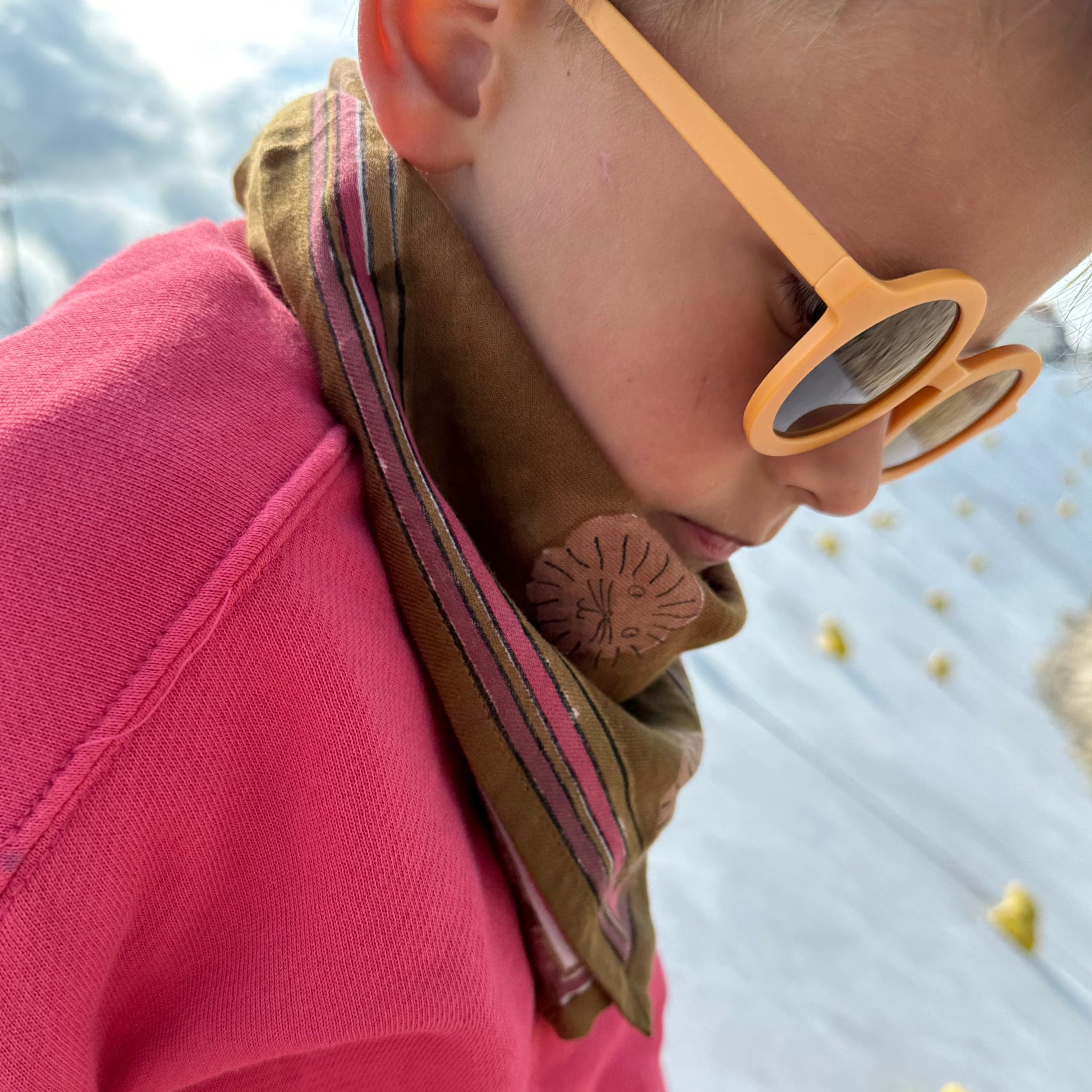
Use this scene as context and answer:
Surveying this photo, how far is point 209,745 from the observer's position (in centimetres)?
33

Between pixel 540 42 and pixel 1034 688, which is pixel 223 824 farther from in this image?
pixel 1034 688

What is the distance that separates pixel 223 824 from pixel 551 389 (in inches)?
10.5

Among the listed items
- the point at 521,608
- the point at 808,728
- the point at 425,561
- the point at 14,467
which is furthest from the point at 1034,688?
the point at 14,467

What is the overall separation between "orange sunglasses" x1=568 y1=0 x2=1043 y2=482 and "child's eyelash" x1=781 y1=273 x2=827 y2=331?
2cm

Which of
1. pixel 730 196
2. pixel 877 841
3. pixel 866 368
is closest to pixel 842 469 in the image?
pixel 866 368

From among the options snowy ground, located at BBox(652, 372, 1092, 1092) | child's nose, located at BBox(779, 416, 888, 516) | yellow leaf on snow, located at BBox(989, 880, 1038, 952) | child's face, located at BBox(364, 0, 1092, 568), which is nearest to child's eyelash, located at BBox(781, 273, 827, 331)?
child's face, located at BBox(364, 0, 1092, 568)

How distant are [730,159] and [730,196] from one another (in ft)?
0.07

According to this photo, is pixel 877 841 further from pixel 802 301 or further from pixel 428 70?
pixel 428 70

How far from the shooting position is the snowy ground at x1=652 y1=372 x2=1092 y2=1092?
0.86 m

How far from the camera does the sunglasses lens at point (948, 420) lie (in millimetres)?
572

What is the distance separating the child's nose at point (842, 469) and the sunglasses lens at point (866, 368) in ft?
0.11

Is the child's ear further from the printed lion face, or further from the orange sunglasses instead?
the printed lion face

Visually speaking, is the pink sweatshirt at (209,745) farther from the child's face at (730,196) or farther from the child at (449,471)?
the child's face at (730,196)

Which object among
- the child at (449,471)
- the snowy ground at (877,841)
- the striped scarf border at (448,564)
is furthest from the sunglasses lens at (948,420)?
the snowy ground at (877,841)
